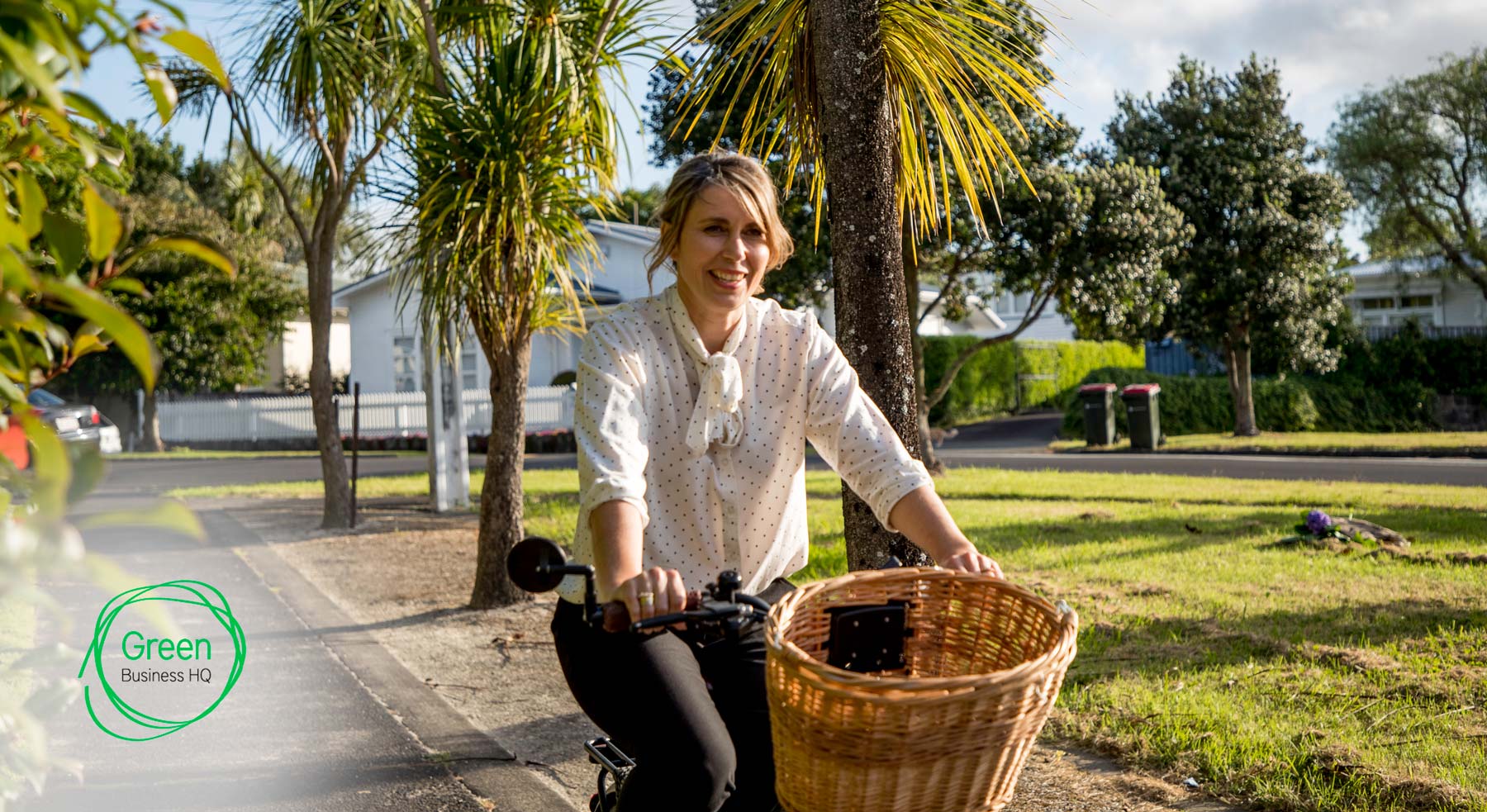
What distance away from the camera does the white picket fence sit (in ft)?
99.8

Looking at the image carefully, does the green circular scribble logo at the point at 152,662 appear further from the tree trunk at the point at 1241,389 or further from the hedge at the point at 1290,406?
the hedge at the point at 1290,406

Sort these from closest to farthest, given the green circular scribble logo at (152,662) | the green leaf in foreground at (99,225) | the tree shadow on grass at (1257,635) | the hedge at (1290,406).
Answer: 1. the green leaf in foreground at (99,225)
2. the green circular scribble logo at (152,662)
3. the tree shadow on grass at (1257,635)
4. the hedge at (1290,406)

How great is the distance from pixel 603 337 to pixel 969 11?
2.89 metres

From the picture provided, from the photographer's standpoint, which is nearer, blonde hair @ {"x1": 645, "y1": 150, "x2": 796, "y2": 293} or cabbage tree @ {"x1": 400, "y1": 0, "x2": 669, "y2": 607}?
blonde hair @ {"x1": 645, "y1": 150, "x2": 796, "y2": 293}

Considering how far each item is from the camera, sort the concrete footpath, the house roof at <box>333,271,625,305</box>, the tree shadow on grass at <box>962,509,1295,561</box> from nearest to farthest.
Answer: the concrete footpath
the tree shadow on grass at <box>962,509,1295,561</box>
the house roof at <box>333,271,625,305</box>

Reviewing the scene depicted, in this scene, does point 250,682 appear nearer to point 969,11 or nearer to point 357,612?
point 357,612

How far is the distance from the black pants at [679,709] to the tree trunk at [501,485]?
16.9 ft

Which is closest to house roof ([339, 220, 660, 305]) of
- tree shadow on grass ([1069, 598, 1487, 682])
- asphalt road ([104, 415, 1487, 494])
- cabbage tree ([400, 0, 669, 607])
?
asphalt road ([104, 415, 1487, 494])

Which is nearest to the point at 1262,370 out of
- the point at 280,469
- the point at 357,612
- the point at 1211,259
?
the point at 1211,259

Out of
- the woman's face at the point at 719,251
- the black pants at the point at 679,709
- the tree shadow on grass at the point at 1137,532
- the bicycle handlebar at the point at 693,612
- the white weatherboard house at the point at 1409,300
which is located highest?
the white weatherboard house at the point at 1409,300

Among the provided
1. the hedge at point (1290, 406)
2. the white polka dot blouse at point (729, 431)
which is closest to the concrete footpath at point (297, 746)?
the white polka dot blouse at point (729, 431)

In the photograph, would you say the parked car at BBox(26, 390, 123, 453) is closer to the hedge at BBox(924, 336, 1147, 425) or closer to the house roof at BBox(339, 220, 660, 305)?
the house roof at BBox(339, 220, 660, 305)

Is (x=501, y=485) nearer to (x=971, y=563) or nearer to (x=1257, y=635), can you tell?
(x=1257, y=635)

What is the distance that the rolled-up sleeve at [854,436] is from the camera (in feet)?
8.41
